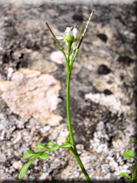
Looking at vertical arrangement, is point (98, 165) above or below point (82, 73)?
below

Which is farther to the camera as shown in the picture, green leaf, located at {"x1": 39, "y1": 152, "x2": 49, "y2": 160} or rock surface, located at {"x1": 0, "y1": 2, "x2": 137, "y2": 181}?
rock surface, located at {"x1": 0, "y1": 2, "x2": 137, "y2": 181}

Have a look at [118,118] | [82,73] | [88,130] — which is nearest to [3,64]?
[82,73]

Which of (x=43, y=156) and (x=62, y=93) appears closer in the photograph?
(x=43, y=156)

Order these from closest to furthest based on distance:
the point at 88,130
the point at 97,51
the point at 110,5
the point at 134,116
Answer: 1. the point at 88,130
2. the point at 134,116
3. the point at 97,51
4. the point at 110,5

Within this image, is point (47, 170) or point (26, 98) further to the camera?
point (26, 98)

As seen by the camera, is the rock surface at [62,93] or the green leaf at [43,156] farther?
the rock surface at [62,93]

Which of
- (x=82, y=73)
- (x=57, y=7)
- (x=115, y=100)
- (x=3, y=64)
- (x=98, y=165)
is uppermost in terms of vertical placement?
(x=57, y=7)

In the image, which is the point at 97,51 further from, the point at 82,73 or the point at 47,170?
the point at 47,170

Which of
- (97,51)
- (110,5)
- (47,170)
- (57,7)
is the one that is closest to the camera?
(47,170)
